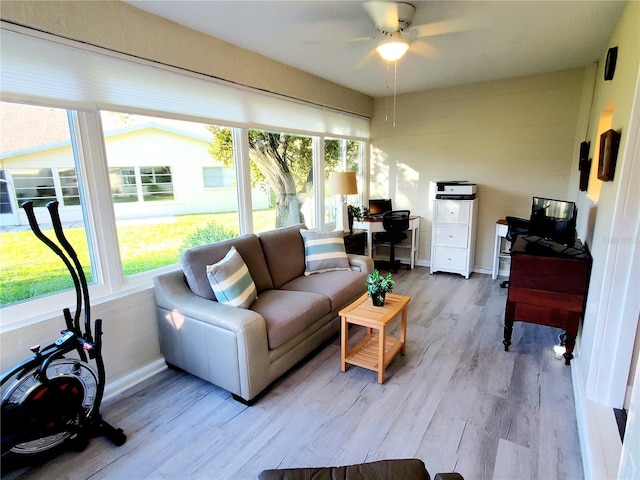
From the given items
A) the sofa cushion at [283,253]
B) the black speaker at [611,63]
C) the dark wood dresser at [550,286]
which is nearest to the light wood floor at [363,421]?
the dark wood dresser at [550,286]

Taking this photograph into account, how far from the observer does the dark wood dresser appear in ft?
7.91

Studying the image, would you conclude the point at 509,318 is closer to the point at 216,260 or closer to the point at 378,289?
the point at 378,289

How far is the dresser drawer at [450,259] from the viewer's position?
179 inches

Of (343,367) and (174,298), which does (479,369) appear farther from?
(174,298)

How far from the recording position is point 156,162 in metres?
2.63

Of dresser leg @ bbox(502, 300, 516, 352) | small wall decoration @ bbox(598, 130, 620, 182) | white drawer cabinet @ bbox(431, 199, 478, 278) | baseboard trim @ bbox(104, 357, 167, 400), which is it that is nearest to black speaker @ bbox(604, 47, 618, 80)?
small wall decoration @ bbox(598, 130, 620, 182)

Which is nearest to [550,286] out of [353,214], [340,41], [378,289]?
[378,289]

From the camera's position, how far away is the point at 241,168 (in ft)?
10.6

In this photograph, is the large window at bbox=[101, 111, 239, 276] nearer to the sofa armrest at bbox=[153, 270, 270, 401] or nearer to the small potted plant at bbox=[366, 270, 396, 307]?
the sofa armrest at bbox=[153, 270, 270, 401]

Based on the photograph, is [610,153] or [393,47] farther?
[393,47]

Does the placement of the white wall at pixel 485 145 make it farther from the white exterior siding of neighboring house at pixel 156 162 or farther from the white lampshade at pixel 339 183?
the white exterior siding of neighboring house at pixel 156 162

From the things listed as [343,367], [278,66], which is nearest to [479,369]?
[343,367]

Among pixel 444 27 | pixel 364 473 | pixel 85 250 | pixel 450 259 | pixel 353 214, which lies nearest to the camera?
pixel 364 473

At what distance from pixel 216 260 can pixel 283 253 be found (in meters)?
0.78
